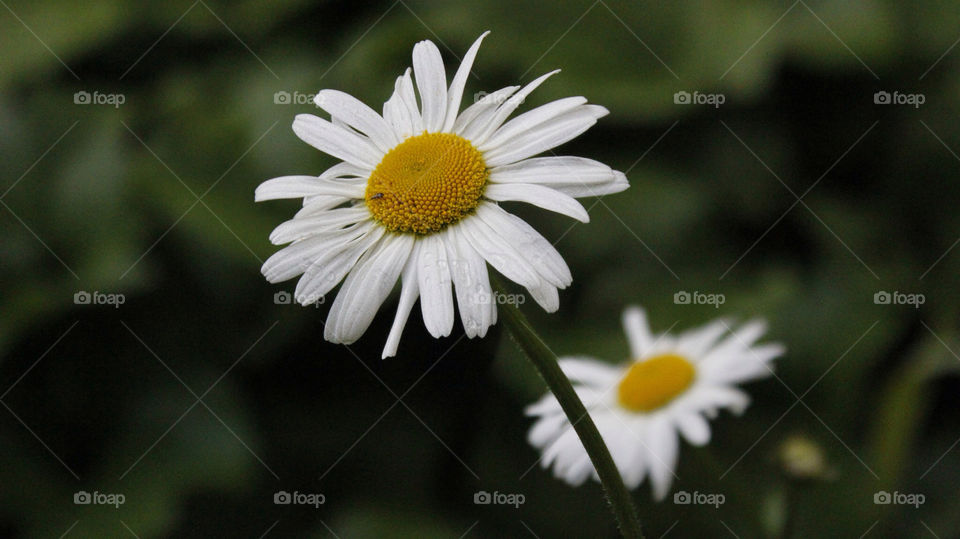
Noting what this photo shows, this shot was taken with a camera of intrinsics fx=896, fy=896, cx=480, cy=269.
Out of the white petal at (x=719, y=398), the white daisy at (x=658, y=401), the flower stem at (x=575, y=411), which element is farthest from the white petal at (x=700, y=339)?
the flower stem at (x=575, y=411)

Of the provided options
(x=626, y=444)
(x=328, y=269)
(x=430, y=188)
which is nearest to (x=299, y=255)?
(x=328, y=269)

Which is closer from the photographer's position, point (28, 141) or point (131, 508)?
point (131, 508)

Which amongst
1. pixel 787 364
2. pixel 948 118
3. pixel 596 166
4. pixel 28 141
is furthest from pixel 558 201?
pixel 28 141

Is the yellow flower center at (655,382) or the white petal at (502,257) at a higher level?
the yellow flower center at (655,382)

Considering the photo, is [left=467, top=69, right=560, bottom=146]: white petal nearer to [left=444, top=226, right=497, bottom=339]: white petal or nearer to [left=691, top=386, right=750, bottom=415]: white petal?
[left=444, top=226, right=497, bottom=339]: white petal

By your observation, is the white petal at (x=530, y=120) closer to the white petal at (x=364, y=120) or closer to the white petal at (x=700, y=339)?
the white petal at (x=364, y=120)

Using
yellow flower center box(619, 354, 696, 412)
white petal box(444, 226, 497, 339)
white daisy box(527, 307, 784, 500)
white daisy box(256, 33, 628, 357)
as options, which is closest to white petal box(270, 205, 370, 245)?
white daisy box(256, 33, 628, 357)

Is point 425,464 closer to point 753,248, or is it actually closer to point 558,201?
point 753,248
